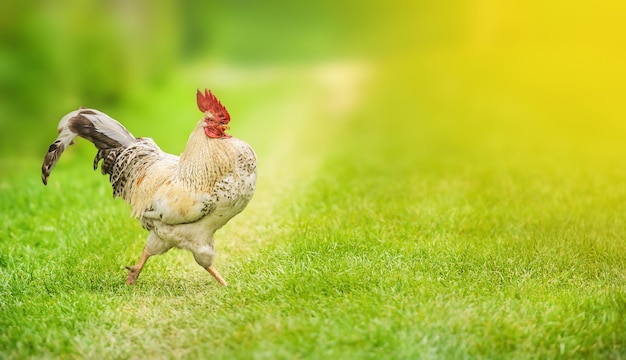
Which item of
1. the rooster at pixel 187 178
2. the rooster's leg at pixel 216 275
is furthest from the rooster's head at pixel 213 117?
the rooster's leg at pixel 216 275

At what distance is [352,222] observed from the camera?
569 centimetres

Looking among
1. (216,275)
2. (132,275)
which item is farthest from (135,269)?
(216,275)

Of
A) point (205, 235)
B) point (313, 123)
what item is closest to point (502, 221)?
point (205, 235)

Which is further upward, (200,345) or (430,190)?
(430,190)

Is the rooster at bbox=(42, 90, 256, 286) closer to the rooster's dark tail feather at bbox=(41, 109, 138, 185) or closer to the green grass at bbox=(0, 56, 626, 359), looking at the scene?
the rooster's dark tail feather at bbox=(41, 109, 138, 185)

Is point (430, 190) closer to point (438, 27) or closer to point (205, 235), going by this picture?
point (205, 235)

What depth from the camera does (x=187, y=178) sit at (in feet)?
14.0

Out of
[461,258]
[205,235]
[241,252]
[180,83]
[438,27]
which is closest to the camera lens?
[205,235]

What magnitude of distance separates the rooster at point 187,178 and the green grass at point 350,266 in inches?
14.4

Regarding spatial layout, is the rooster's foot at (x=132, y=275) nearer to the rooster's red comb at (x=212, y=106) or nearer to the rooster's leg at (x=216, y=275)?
the rooster's leg at (x=216, y=275)

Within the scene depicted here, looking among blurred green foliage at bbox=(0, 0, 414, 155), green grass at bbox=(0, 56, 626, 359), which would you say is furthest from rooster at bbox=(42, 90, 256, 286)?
blurred green foliage at bbox=(0, 0, 414, 155)

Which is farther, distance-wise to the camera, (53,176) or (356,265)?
(53,176)

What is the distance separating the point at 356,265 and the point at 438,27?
16.0m

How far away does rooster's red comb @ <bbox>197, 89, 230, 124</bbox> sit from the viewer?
4250 millimetres
